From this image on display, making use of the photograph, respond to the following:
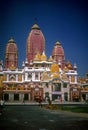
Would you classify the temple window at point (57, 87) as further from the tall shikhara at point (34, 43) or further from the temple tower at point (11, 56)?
the temple tower at point (11, 56)

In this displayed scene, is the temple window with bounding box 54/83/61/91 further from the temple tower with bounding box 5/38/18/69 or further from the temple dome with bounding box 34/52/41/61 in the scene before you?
the temple tower with bounding box 5/38/18/69

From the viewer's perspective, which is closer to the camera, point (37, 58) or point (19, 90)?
point (19, 90)

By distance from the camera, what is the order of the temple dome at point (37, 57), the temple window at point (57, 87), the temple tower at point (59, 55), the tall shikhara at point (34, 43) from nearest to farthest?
the temple window at point (57, 87), the temple dome at point (37, 57), the tall shikhara at point (34, 43), the temple tower at point (59, 55)

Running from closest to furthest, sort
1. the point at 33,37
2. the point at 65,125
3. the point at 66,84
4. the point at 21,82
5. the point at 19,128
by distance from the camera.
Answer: the point at 19,128, the point at 65,125, the point at 66,84, the point at 21,82, the point at 33,37

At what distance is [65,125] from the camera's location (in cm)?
491

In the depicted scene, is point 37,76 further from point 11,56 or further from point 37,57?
point 11,56

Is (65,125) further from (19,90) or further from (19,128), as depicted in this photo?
(19,90)

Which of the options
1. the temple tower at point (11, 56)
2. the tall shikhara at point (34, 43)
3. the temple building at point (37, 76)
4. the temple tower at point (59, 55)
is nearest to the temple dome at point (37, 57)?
the temple building at point (37, 76)

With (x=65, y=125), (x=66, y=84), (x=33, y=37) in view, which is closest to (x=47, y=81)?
(x=66, y=84)

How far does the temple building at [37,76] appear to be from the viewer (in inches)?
585

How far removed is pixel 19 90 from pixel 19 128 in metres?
10.1

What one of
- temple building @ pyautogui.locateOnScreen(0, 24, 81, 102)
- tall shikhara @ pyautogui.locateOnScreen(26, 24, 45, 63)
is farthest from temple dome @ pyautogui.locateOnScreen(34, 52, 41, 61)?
tall shikhara @ pyautogui.locateOnScreen(26, 24, 45, 63)

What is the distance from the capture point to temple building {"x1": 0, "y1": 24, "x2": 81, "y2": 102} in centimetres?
1486

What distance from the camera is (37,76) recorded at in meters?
16.7
